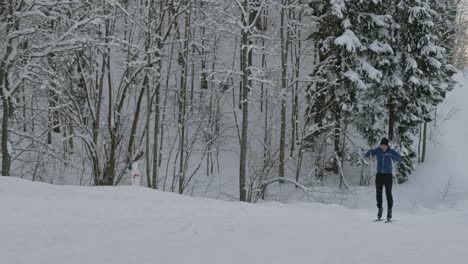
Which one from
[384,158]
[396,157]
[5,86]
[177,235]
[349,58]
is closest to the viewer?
[177,235]

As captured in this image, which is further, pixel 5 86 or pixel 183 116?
pixel 183 116

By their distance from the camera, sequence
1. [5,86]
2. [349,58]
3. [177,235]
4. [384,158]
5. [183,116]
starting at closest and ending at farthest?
[177,235] < [384,158] < [5,86] < [183,116] < [349,58]

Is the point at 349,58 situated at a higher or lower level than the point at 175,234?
higher

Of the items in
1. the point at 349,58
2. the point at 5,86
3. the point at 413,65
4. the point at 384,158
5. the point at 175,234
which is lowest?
the point at 175,234

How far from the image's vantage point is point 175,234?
7.15 m

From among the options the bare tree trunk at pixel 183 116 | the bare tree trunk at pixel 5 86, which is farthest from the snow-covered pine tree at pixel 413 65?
the bare tree trunk at pixel 5 86

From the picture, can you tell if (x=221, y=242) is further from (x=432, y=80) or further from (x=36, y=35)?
(x=432, y=80)

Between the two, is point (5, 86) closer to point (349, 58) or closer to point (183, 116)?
point (183, 116)

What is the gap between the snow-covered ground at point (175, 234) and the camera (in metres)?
5.93

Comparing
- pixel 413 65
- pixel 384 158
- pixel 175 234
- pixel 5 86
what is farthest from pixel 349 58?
pixel 175 234

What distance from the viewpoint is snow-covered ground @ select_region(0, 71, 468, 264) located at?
19.4 ft

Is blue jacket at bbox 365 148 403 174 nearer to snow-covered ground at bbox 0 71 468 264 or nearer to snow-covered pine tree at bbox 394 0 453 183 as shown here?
snow-covered ground at bbox 0 71 468 264

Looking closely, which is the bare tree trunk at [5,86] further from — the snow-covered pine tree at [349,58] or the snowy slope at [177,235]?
the snow-covered pine tree at [349,58]

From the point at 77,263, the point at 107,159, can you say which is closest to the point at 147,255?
the point at 77,263
